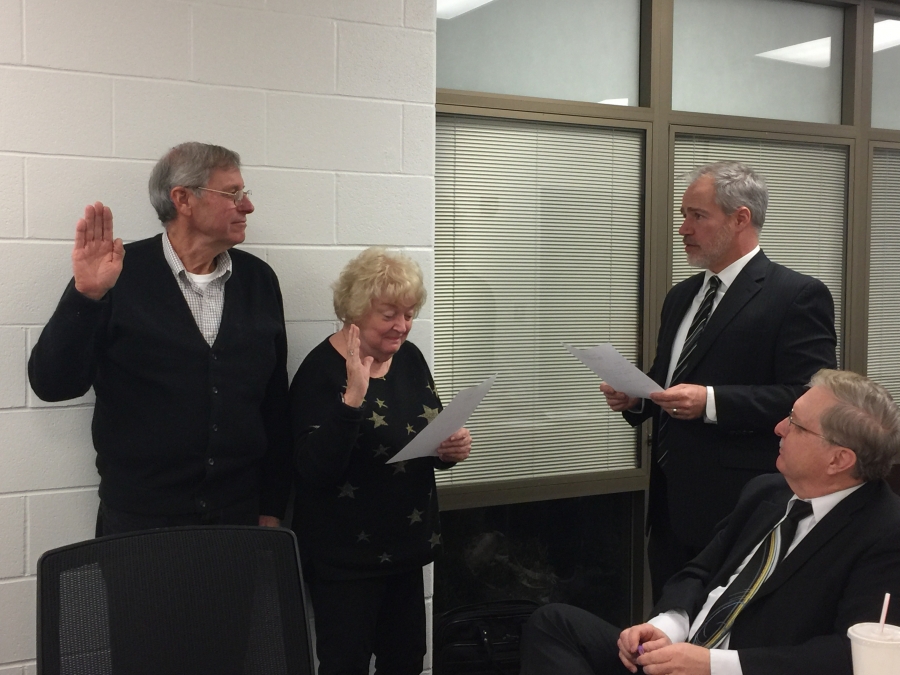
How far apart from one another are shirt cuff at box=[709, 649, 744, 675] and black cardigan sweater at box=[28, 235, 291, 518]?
1150mm

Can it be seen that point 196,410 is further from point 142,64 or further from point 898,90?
point 898,90

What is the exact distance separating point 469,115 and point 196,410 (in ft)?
4.51

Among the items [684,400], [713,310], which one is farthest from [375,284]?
[713,310]

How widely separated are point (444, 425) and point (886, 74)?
9.21 feet

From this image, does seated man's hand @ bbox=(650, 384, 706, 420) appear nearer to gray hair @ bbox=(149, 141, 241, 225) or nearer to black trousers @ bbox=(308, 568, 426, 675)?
black trousers @ bbox=(308, 568, 426, 675)

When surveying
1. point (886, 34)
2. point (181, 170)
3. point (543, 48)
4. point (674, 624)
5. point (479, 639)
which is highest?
point (886, 34)

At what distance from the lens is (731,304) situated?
230 centimetres

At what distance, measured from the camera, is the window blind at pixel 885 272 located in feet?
11.3

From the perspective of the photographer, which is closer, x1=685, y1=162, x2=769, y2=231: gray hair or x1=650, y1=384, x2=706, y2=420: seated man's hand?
x1=650, y1=384, x2=706, y2=420: seated man's hand

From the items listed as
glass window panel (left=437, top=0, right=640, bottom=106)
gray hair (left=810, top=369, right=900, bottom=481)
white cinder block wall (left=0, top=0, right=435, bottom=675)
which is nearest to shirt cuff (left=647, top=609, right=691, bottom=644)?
gray hair (left=810, top=369, right=900, bottom=481)

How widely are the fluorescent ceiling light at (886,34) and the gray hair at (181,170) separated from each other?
2.88 m

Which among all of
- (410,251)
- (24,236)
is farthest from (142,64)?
(410,251)

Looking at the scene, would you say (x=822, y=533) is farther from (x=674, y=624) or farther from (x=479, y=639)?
(x=479, y=639)

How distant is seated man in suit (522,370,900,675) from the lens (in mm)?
1515
